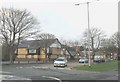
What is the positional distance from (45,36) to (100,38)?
2666cm

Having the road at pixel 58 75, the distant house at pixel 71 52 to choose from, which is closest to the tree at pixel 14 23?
the road at pixel 58 75

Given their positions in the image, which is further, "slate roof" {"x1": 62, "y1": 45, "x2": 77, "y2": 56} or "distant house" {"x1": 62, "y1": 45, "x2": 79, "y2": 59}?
"distant house" {"x1": 62, "y1": 45, "x2": 79, "y2": 59}

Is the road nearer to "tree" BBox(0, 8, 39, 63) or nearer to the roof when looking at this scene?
"tree" BBox(0, 8, 39, 63)

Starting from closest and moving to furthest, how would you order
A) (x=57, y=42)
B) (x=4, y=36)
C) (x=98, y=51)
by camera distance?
(x=4, y=36)
(x=57, y=42)
(x=98, y=51)


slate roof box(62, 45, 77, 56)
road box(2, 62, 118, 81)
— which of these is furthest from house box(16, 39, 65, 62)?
road box(2, 62, 118, 81)

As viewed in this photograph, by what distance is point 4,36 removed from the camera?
61719mm

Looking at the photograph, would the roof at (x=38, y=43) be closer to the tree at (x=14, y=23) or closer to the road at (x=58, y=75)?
the tree at (x=14, y=23)

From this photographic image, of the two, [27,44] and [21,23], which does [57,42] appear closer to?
[27,44]

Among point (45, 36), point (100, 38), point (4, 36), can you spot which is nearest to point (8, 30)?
point (4, 36)

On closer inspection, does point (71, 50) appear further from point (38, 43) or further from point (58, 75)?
point (58, 75)

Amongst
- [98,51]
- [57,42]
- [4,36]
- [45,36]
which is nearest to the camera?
[4,36]

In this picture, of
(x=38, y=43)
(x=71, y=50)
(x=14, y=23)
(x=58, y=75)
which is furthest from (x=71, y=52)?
(x=58, y=75)

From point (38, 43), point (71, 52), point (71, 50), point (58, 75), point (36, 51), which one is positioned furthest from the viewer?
point (71, 52)

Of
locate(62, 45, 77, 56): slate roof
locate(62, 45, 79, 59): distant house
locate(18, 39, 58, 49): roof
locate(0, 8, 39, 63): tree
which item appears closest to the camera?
locate(0, 8, 39, 63): tree
